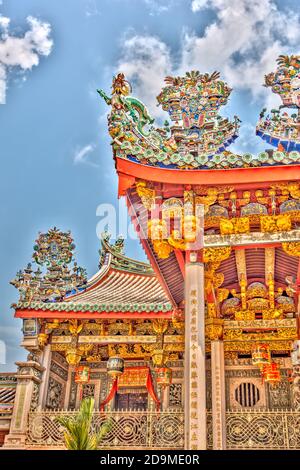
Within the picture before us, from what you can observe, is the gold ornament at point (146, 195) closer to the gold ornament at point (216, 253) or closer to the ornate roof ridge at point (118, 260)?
the gold ornament at point (216, 253)

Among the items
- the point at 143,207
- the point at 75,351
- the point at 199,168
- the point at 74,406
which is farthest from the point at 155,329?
the point at 199,168

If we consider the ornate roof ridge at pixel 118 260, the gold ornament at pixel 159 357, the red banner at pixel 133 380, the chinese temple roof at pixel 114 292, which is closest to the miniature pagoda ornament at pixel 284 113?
the chinese temple roof at pixel 114 292

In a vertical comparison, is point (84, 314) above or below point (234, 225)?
above

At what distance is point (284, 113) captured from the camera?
359 inches

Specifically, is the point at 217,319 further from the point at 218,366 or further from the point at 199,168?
the point at 199,168

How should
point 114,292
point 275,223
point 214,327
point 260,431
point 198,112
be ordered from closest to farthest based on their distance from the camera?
point 275,223 < point 260,431 < point 198,112 < point 214,327 < point 114,292

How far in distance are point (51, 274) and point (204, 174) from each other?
7808 millimetres

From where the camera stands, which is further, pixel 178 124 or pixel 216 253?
pixel 178 124

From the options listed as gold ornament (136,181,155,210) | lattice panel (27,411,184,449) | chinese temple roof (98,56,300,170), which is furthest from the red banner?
chinese temple roof (98,56,300,170)

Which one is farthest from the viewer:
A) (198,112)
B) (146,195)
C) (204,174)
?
(198,112)

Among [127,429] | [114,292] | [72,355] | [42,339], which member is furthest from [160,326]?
[127,429]

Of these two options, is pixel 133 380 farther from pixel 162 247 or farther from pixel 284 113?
pixel 284 113

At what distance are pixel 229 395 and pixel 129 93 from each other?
374 inches

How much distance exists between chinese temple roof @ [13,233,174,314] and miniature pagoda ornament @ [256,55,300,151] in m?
6.12
